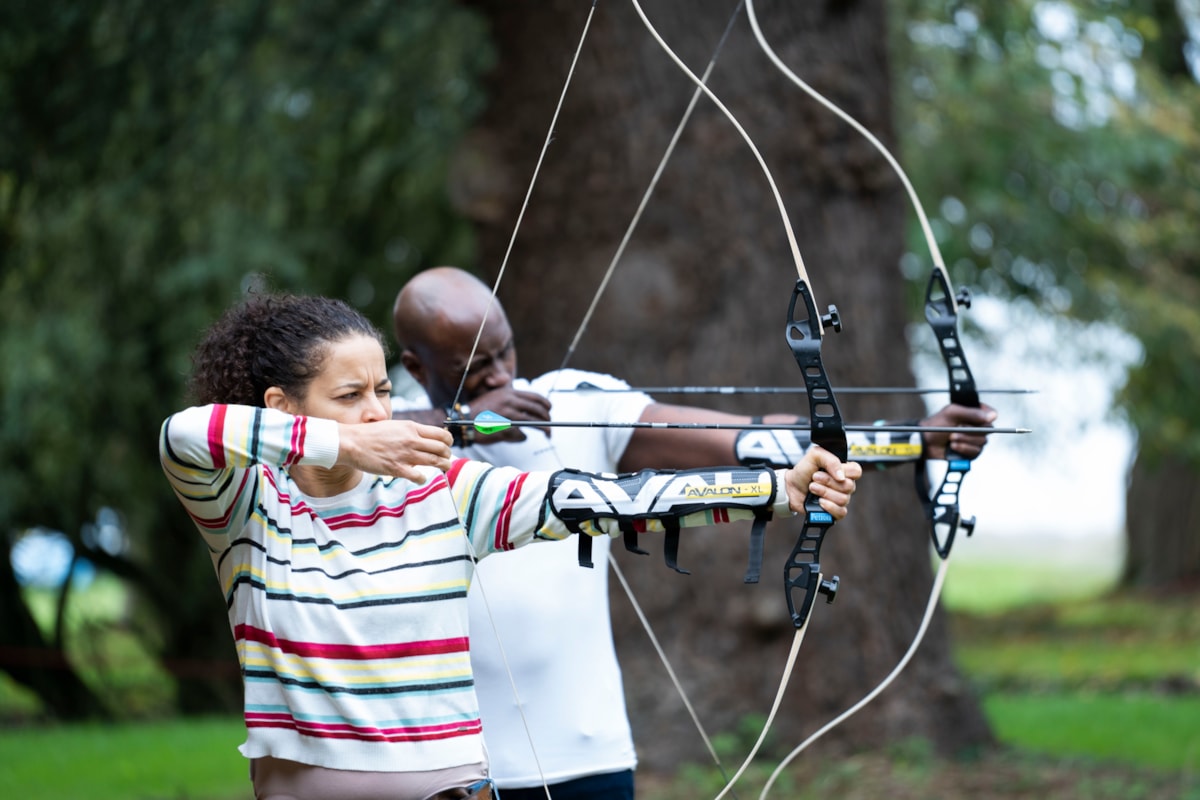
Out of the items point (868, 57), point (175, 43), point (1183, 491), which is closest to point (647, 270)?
point (868, 57)

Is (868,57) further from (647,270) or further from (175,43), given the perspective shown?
(175,43)

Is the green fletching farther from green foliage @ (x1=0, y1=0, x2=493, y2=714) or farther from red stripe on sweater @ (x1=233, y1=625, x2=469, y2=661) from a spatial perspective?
green foliage @ (x1=0, y1=0, x2=493, y2=714)

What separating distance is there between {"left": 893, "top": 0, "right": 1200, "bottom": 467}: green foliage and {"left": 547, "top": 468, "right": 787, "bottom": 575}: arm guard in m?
6.35

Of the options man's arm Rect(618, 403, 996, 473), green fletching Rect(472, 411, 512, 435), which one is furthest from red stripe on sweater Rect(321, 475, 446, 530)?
man's arm Rect(618, 403, 996, 473)

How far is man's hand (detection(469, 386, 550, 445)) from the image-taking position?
2.47 m

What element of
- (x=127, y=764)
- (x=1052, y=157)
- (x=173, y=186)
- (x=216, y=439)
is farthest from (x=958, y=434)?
(x=1052, y=157)

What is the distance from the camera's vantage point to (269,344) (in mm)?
2051

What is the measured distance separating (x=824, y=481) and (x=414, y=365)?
3.45 ft

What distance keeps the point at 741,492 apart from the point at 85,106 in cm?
485

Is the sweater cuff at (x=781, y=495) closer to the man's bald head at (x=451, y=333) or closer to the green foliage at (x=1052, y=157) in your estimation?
the man's bald head at (x=451, y=333)

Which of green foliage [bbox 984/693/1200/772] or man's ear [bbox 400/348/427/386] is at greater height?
man's ear [bbox 400/348/427/386]

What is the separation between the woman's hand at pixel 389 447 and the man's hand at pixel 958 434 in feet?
3.87

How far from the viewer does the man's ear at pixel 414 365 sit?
8.88ft

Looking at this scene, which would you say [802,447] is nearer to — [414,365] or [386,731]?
[414,365]
